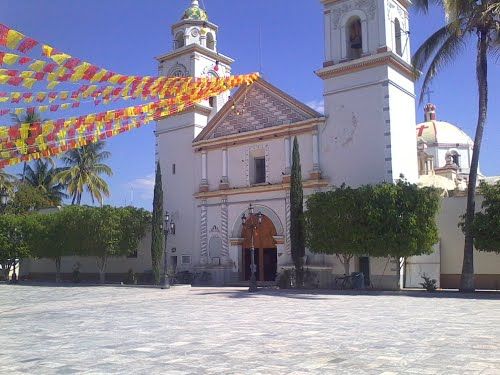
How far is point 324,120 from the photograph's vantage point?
91.7 ft

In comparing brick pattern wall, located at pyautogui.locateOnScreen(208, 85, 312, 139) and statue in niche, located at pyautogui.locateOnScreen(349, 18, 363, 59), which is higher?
statue in niche, located at pyautogui.locateOnScreen(349, 18, 363, 59)

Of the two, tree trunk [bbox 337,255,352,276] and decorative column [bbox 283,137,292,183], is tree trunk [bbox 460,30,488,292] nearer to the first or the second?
tree trunk [bbox 337,255,352,276]

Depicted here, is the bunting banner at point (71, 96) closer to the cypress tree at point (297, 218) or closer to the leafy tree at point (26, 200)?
the cypress tree at point (297, 218)

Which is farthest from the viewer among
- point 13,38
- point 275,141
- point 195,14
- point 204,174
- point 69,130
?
point 195,14

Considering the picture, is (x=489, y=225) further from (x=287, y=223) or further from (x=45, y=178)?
(x=45, y=178)

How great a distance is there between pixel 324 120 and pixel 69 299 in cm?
1484

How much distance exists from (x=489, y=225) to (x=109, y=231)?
798 inches

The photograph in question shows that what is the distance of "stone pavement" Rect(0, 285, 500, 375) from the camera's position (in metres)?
8.19

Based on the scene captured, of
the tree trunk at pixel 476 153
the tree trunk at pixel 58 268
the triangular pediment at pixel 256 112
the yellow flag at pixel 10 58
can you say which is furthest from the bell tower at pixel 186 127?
the yellow flag at pixel 10 58

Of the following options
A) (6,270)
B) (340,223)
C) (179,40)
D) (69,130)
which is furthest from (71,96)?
(6,270)

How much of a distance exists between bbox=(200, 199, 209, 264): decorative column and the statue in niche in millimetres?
11874

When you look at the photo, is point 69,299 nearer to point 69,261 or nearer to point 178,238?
point 178,238

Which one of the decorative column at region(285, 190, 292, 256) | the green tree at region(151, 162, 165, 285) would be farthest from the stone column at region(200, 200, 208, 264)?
the decorative column at region(285, 190, 292, 256)

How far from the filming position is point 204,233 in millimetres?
31875
